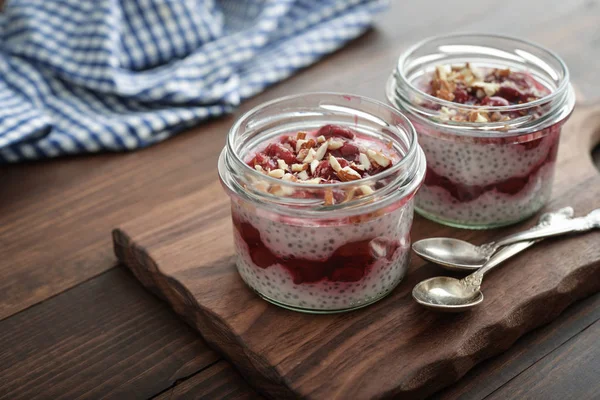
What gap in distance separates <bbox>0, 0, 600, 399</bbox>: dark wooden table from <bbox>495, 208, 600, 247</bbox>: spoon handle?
17 cm

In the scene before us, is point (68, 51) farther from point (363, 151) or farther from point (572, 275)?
point (572, 275)

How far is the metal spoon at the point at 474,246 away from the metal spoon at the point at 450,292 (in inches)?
1.9

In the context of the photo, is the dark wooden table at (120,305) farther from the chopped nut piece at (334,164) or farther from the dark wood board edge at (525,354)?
the chopped nut piece at (334,164)

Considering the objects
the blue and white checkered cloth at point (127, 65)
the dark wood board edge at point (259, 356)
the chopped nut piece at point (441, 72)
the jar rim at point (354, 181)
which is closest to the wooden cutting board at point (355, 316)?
the dark wood board edge at point (259, 356)

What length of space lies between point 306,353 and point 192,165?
859 mm

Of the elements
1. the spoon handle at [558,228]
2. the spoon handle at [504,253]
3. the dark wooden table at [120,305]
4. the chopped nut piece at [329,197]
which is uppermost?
the chopped nut piece at [329,197]

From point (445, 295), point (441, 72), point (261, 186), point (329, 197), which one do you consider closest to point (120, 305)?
point (261, 186)

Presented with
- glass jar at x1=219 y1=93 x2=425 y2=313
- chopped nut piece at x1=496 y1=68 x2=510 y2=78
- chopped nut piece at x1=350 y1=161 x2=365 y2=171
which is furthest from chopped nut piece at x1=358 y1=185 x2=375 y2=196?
chopped nut piece at x1=496 y1=68 x2=510 y2=78

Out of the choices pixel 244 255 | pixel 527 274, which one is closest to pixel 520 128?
pixel 527 274

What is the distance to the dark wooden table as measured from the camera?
1523mm

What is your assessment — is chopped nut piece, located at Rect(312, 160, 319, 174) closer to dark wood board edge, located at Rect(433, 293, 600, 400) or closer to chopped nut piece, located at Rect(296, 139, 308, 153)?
chopped nut piece, located at Rect(296, 139, 308, 153)

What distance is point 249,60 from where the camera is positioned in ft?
8.72

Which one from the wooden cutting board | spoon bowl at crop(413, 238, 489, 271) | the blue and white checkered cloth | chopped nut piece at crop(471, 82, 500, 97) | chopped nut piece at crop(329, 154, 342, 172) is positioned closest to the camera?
the wooden cutting board

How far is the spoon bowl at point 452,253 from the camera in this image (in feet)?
5.49
